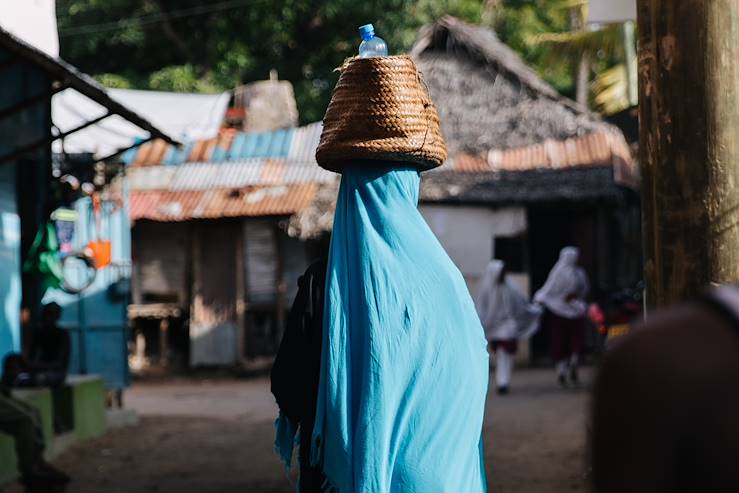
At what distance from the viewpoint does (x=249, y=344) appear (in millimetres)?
17922

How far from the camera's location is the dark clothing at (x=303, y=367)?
11.0ft

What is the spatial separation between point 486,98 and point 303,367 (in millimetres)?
15677

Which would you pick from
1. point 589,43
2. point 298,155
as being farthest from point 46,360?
point 589,43

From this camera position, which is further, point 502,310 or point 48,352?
point 502,310

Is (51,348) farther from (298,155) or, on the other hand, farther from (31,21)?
(298,155)

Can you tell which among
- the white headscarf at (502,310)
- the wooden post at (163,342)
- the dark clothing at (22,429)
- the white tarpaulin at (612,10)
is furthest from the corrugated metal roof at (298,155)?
the dark clothing at (22,429)

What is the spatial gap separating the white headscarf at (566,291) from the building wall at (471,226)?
314 centimetres

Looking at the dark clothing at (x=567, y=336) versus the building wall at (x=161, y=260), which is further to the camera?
the building wall at (x=161, y=260)

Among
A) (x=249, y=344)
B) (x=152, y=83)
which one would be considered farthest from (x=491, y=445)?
(x=152, y=83)

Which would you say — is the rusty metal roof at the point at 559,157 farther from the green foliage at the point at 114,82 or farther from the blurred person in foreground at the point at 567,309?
the green foliage at the point at 114,82

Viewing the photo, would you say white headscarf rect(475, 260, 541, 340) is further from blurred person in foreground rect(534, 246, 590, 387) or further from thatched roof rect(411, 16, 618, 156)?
thatched roof rect(411, 16, 618, 156)

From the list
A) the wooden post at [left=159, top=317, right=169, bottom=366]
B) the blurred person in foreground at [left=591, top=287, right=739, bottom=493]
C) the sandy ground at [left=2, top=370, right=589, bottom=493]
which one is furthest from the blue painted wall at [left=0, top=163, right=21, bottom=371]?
the wooden post at [left=159, top=317, right=169, bottom=366]

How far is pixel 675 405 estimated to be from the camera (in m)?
1.08

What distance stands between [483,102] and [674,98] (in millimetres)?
15821
